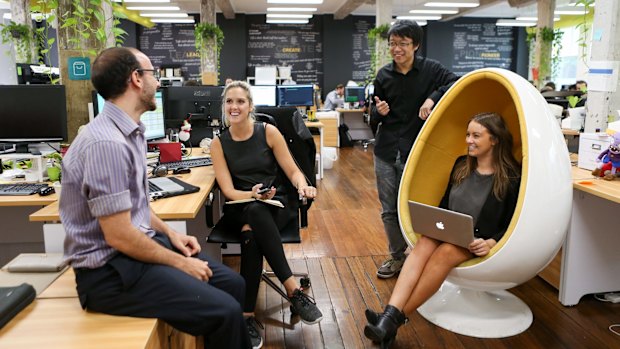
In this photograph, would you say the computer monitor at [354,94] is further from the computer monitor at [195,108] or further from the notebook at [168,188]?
the notebook at [168,188]

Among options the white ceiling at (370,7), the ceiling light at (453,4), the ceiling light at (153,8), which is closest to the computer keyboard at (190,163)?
the white ceiling at (370,7)

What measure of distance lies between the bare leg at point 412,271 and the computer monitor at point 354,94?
7354mm

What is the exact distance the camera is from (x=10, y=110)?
2.95 meters

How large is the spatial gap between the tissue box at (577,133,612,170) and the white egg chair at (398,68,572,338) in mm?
514

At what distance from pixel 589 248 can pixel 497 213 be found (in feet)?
2.34

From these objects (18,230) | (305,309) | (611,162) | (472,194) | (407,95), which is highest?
(407,95)

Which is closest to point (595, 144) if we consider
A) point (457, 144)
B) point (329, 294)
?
point (457, 144)

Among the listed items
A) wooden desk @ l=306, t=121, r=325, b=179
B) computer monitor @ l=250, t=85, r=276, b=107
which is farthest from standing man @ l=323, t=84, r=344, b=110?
computer monitor @ l=250, t=85, r=276, b=107

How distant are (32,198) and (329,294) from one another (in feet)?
5.51

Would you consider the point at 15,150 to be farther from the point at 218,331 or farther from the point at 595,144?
the point at 595,144

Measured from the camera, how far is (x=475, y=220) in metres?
2.59

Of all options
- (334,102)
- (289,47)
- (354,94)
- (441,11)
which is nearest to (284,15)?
(289,47)

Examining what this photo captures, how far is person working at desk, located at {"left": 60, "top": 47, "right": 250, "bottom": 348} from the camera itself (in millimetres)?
1576

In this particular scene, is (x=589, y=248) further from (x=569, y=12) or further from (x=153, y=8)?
(x=569, y=12)
